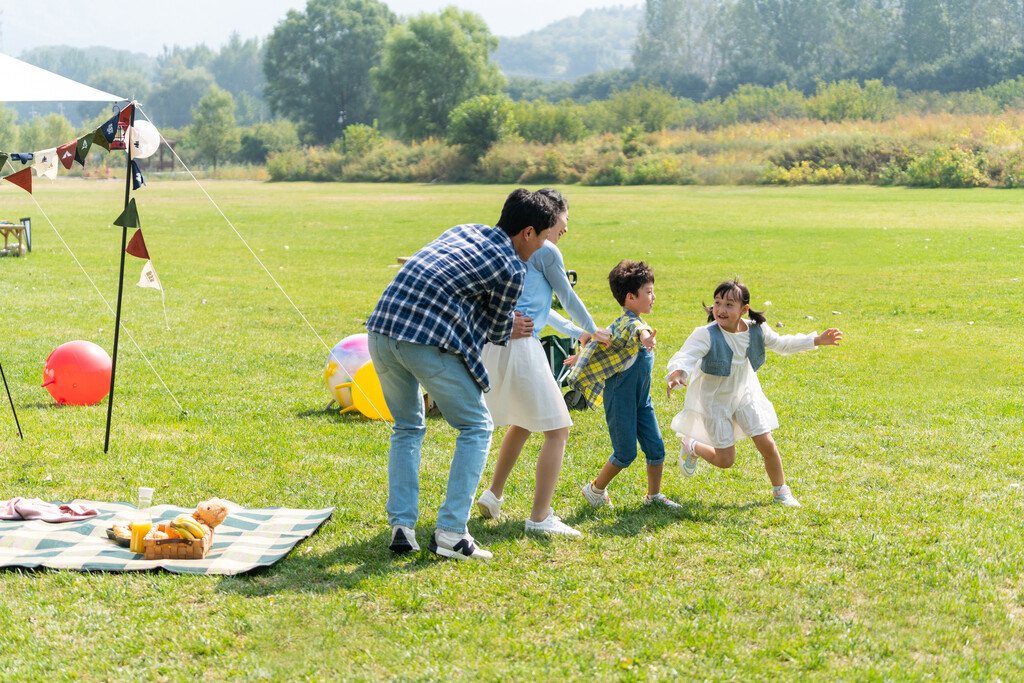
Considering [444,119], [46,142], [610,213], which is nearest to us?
[610,213]

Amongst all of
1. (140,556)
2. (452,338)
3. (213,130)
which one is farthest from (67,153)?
(213,130)

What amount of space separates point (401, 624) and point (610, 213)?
2760 cm

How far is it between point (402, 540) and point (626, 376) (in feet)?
5.12

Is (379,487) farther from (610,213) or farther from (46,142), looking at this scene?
(46,142)

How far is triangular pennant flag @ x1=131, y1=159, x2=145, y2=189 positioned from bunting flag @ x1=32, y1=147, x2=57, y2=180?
2.30ft

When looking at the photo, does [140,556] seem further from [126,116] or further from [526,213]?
[126,116]

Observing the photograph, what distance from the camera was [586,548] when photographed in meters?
4.91

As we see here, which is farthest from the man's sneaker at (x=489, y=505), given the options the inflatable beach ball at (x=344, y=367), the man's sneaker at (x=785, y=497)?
the inflatable beach ball at (x=344, y=367)

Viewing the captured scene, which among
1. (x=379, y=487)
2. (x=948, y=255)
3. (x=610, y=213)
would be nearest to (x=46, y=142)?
(x=610, y=213)

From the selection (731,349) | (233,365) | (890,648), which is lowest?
(233,365)

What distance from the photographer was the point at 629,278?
17.7 ft

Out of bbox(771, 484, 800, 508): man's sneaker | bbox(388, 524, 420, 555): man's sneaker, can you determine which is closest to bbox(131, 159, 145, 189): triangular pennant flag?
bbox(388, 524, 420, 555): man's sneaker

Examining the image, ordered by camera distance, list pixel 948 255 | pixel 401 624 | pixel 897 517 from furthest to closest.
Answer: pixel 948 255
pixel 897 517
pixel 401 624

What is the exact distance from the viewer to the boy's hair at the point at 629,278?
5.40m
